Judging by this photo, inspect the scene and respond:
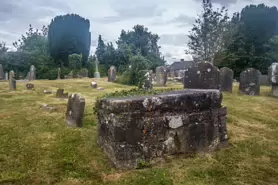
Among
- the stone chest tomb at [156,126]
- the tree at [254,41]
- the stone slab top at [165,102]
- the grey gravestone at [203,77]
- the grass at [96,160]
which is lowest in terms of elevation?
the grass at [96,160]

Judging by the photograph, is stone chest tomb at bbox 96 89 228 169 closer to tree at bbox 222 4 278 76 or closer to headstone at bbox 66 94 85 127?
headstone at bbox 66 94 85 127

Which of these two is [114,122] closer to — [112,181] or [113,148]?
[113,148]

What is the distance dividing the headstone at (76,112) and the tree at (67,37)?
36.3 metres

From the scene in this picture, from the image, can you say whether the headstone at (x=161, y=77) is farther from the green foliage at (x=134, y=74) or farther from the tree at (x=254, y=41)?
Result: the tree at (x=254, y=41)

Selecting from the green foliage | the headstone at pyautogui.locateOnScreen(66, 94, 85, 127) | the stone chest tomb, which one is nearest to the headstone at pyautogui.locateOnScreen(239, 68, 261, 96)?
the stone chest tomb

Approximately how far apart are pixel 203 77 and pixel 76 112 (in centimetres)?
597

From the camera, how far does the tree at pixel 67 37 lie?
4134 cm

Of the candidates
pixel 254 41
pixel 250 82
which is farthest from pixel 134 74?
pixel 254 41

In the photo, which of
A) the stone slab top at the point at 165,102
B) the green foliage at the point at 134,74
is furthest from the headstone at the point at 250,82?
the green foliage at the point at 134,74

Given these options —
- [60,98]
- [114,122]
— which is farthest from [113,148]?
[60,98]

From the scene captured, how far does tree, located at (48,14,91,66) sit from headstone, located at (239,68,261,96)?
111 ft

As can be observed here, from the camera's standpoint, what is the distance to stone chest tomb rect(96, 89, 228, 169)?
172 inches

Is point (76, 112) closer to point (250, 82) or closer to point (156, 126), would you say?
point (156, 126)

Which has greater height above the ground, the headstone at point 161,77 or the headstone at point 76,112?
the headstone at point 161,77
